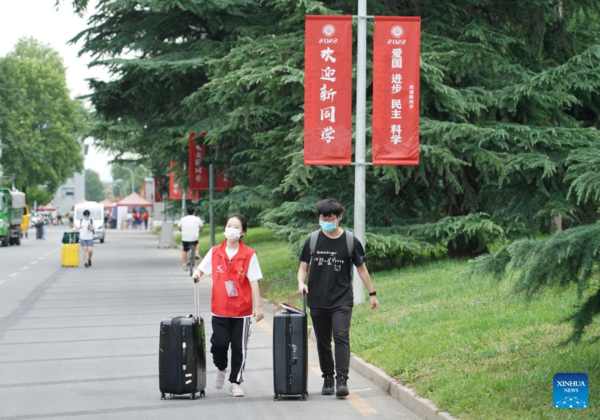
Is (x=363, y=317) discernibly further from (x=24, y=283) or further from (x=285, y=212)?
(x=24, y=283)

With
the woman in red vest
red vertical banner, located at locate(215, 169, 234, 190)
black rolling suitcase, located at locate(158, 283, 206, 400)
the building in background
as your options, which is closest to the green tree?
red vertical banner, located at locate(215, 169, 234, 190)

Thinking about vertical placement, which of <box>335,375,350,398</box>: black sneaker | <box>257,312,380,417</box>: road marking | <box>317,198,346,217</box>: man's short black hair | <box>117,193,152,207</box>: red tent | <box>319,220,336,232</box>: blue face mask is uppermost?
<box>317,198,346,217</box>: man's short black hair

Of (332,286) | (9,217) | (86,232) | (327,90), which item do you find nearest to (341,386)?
(332,286)

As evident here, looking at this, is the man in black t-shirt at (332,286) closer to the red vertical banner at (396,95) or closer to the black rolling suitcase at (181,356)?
the black rolling suitcase at (181,356)

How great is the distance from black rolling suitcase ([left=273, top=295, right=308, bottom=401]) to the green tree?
262ft

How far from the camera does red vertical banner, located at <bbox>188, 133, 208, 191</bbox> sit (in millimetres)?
27500

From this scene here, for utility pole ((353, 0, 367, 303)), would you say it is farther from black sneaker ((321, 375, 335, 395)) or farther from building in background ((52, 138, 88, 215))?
building in background ((52, 138, 88, 215))

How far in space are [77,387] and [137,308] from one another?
802cm

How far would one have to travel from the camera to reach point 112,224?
10119 cm

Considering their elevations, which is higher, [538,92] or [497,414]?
[538,92]

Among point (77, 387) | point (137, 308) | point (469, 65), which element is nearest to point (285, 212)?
point (137, 308)

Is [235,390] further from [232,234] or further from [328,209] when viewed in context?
[328,209]

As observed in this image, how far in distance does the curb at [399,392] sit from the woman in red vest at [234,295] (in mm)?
1346

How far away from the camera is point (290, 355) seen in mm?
8453
